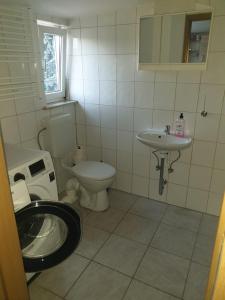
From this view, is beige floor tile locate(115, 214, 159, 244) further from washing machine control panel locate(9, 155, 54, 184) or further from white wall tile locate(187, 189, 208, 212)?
washing machine control panel locate(9, 155, 54, 184)

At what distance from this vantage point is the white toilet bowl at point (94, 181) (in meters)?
2.19

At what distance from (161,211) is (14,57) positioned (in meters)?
1.95

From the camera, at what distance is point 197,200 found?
2.38 meters

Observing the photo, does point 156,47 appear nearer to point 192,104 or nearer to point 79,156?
point 192,104

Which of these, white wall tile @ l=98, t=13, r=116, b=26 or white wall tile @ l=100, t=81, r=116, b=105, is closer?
white wall tile @ l=98, t=13, r=116, b=26

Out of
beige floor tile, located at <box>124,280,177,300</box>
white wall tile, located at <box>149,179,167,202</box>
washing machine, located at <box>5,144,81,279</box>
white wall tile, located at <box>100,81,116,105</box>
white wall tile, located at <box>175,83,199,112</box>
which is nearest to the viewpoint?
washing machine, located at <box>5,144,81,279</box>

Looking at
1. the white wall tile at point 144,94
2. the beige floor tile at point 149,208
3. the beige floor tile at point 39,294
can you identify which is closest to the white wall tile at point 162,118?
the white wall tile at point 144,94

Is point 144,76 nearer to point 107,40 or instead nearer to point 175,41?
point 175,41

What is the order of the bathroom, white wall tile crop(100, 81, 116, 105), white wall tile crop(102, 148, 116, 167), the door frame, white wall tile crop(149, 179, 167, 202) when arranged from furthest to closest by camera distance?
1. white wall tile crop(102, 148, 116, 167)
2. white wall tile crop(149, 179, 167, 202)
3. white wall tile crop(100, 81, 116, 105)
4. the bathroom
5. the door frame

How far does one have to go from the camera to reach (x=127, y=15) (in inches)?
83.4

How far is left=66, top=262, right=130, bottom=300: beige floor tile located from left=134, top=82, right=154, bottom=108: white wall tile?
1475mm

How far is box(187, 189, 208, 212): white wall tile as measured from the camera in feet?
7.68

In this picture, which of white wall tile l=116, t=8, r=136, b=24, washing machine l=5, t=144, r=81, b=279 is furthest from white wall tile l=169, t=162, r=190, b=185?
white wall tile l=116, t=8, r=136, b=24

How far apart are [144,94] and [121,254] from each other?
1440 mm
